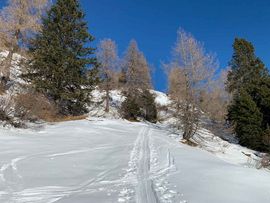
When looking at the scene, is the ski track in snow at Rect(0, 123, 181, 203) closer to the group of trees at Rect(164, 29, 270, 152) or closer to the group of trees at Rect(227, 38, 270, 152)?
the group of trees at Rect(164, 29, 270, 152)

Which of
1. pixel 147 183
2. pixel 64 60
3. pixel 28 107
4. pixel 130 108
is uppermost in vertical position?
pixel 64 60

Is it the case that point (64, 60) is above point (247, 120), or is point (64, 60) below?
above

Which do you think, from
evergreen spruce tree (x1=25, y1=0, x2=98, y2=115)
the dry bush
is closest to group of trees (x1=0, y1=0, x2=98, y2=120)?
evergreen spruce tree (x1=25, y1=0, x2=98, y2=115)

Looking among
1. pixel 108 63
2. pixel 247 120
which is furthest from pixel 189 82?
pixel 108 63

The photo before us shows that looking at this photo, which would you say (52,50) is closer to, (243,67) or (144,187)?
(144,187)

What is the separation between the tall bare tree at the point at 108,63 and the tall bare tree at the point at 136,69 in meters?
2.10

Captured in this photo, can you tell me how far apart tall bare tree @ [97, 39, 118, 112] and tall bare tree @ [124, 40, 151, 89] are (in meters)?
2.10

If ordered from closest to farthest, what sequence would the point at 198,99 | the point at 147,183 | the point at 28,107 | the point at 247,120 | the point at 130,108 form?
the point at 147,183 < the point at 28,107 < the point at 198,99 < the point at 247,120 < the point at 130,108

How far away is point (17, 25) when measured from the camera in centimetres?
2453

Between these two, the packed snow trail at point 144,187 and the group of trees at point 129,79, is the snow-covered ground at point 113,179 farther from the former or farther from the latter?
the group of trees at point 129,79

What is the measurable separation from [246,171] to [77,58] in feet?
70.6

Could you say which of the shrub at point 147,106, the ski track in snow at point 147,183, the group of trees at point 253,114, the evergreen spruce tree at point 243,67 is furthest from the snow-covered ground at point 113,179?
the evergreen spruce tree at point 243,67

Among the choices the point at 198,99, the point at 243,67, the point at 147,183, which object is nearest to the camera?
the point at 147,183

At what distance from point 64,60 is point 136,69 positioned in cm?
1612
